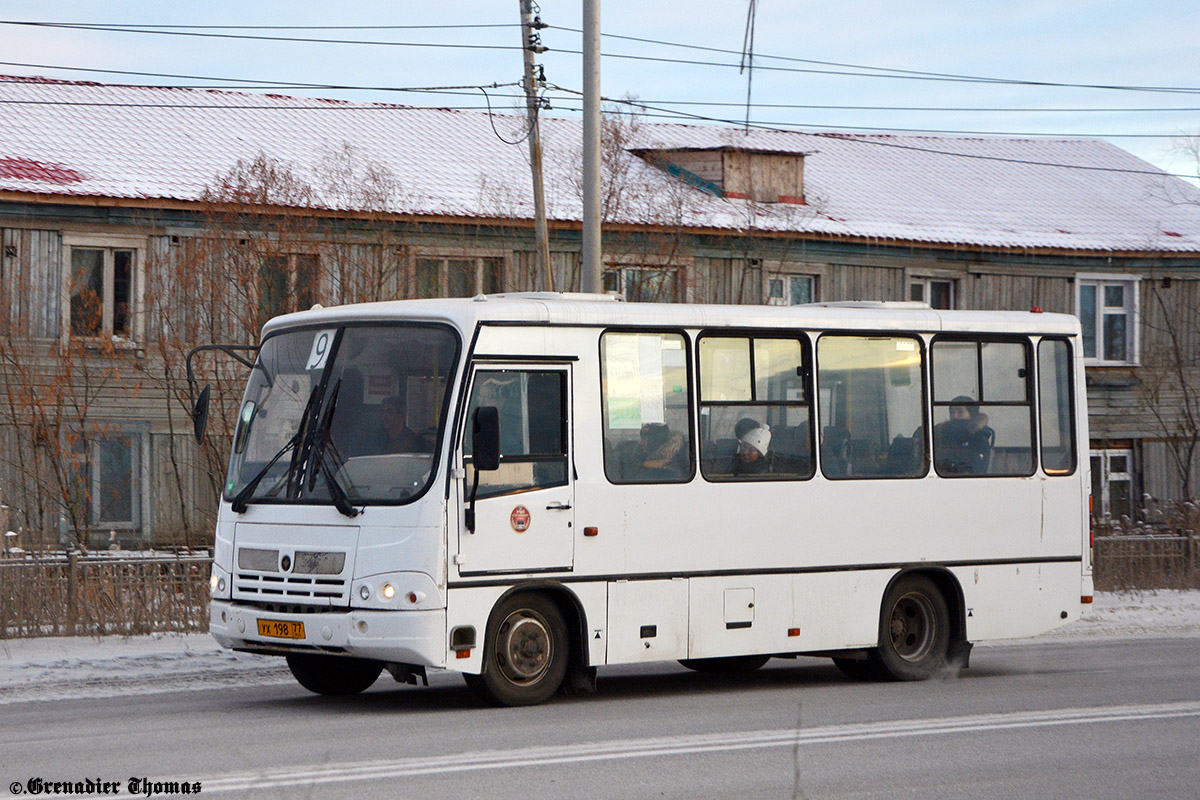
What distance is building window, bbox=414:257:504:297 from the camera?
2588cm

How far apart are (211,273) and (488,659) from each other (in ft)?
44.1

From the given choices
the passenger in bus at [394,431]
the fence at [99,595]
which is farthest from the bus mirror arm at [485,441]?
the fence at [99,595]

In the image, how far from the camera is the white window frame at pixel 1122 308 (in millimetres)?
34719

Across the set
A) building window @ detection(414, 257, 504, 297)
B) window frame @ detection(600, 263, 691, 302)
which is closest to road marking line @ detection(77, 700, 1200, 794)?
building window @ detection(414, 257, 504, 297)

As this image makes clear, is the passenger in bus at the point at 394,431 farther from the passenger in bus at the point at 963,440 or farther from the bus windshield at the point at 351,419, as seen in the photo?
the passenger in bus at the point at 963,440

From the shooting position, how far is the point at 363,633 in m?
10.3

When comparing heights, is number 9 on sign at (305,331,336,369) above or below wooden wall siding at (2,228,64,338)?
below

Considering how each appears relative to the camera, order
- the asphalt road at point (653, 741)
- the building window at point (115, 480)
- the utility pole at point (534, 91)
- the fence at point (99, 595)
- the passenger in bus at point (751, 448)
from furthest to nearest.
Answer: the building window at point (115, 480) < the utility pole at point (534, 91) < the fence at point (99, 595) < the passenger in bus at point (751, 448) < the asphalt road at point (653, 741)

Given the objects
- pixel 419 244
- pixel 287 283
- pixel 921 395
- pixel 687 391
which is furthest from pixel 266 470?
pixel 419 244

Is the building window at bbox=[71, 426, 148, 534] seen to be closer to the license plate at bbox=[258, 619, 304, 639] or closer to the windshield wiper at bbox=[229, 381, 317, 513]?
the windshield wiper at bbox=[229, 381, 317, 513]

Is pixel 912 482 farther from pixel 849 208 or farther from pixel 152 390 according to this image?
pixel 849 208

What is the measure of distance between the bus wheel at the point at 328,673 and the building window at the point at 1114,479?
24.8m

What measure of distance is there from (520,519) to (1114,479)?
2612 cm

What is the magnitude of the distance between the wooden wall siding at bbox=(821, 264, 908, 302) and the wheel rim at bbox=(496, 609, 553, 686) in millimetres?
21817
